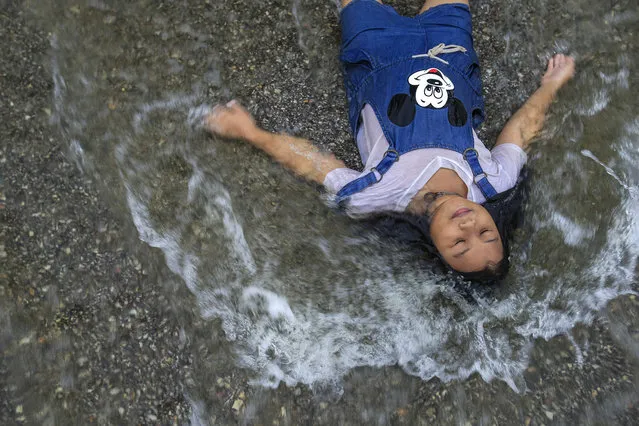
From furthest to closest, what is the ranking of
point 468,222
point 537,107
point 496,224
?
point 537,107 → point 496,224 → point 468,222

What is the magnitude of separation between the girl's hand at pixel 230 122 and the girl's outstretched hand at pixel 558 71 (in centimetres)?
200

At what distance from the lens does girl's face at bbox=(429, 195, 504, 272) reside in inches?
107

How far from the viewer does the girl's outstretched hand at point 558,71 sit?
3527mm

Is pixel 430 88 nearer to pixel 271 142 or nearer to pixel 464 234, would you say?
pixel 464 234

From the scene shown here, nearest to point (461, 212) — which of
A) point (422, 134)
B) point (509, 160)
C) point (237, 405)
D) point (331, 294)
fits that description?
point (422, 134)

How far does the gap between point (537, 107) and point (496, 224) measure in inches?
36.9

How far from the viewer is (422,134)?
303 cm

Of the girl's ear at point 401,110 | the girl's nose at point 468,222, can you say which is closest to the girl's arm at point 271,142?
the girl's ear at point 401,110

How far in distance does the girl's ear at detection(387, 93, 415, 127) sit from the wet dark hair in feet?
1.79

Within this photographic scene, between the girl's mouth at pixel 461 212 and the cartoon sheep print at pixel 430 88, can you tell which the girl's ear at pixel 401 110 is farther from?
the girl's mouth at pixel 461 212

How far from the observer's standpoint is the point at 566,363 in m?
3.23

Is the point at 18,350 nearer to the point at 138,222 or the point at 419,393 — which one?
the point at 138,222

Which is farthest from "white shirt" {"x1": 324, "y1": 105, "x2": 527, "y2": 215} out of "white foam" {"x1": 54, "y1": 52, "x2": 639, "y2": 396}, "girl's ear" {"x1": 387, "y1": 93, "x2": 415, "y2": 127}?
"white foam" {"x1": 54, "y1": 52, "x2": 639, "y2": 396}

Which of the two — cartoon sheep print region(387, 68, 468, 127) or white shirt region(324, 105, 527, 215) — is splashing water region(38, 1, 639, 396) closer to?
white shirt region(324, 105, 527, 215)
